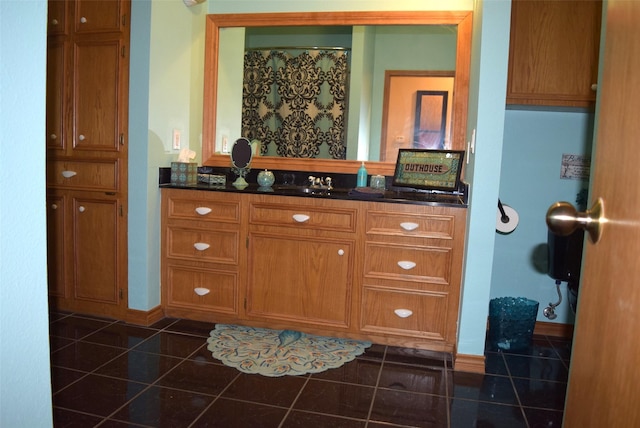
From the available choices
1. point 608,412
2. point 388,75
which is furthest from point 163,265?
point 608,412

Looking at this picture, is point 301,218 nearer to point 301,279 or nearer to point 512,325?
point 301,279

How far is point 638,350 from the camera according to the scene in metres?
0.62

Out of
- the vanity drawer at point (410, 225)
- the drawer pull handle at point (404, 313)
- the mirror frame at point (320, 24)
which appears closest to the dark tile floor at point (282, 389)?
the drawer pull handle at point (404, 313)

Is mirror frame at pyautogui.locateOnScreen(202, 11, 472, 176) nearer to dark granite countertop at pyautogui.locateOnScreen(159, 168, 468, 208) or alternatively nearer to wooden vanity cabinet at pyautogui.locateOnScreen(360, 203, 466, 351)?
dark granite countertop at pyautogui.locateOnScreen(159, 168, 468, 208)

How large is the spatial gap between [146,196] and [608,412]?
2751 millimetres

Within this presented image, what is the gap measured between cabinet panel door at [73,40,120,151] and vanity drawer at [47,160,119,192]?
0.10 meters

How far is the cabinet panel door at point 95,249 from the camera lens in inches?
121

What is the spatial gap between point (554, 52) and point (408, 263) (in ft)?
4.68

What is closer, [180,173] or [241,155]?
[180,173]

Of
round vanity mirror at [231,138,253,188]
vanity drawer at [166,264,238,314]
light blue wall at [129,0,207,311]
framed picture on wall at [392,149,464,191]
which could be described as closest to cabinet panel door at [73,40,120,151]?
light blue wall at [129,0,207,311]

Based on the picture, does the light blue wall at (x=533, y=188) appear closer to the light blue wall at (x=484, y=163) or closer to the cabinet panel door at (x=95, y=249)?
the light blue wall at (x=484, y=163)

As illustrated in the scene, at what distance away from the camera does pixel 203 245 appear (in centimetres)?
310

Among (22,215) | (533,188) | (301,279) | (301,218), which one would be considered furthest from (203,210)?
(22,215)

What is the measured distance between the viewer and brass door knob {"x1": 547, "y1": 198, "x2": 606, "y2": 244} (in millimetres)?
791
